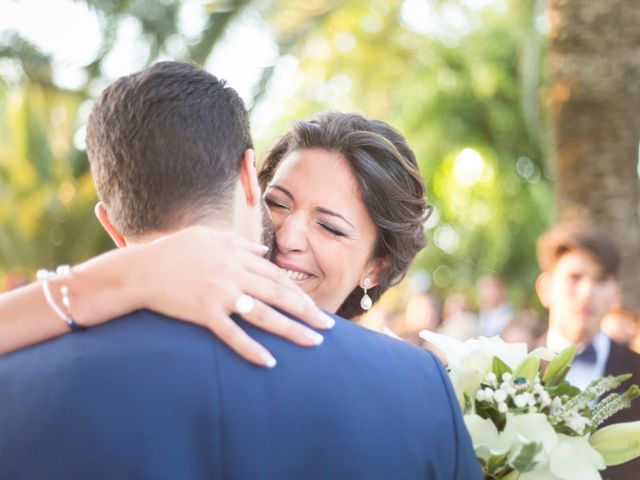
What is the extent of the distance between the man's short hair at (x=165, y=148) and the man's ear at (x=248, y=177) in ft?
0.08

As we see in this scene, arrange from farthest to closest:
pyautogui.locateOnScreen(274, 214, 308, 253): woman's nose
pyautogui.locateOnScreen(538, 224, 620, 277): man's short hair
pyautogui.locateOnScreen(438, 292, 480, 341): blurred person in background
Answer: pyautogui.locateOnScreen(438, 292, 480, 341): blurred person in background < pyautogui.locateOnScreen(538, 224, 620, 277): man's short hair < pyautogui.locateOnScreen(274, 214, 308, 253): woman's nose

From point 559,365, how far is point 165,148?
4.23ft

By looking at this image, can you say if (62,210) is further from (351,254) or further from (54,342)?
(54,342)

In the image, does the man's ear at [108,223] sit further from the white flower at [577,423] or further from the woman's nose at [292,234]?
the white flower at [577,423]

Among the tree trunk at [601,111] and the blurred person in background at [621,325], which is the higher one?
the tree trunk at [601,111]

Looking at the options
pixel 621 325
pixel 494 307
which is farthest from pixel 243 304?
pixel 494 307

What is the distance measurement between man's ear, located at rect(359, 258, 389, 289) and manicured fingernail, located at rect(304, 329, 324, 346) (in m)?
1.62

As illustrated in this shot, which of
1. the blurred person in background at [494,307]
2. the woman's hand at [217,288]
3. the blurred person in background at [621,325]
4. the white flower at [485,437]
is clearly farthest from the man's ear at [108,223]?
the blurred person in background at [494,307]

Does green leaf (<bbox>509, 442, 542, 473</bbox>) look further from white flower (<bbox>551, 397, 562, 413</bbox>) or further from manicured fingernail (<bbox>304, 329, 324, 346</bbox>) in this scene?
manicured fingernail (<bbox>304, 329, 324, 346</bbox>)

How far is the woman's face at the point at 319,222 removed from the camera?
3.31 m

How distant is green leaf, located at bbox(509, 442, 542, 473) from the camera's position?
2230 millimetres

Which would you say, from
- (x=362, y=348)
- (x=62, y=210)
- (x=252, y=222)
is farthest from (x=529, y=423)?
(x=62, y=210)

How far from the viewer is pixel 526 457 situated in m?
2.23

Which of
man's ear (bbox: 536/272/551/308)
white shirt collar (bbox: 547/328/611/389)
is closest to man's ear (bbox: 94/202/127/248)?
white shirt collar (bbox: 547/328/611/389)
